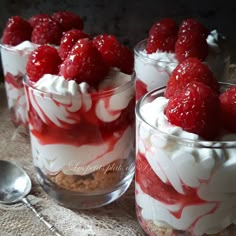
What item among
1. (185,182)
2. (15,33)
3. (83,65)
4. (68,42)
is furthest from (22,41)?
(185,182)

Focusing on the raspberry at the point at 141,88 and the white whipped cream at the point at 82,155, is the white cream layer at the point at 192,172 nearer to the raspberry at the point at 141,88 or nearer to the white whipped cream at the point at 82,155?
the white whipped cream at the point at 82,155

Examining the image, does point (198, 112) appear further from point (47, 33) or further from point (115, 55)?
point (47, 33)

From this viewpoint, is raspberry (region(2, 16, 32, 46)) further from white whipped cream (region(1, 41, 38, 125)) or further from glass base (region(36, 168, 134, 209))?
glass base (region(36, 168, 134, 209))

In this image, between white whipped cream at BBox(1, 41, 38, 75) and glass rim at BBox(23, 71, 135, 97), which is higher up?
glass rim at BBox(23, 71, 135, 97)

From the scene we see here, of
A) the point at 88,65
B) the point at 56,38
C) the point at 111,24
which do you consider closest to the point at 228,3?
the point at 111,24

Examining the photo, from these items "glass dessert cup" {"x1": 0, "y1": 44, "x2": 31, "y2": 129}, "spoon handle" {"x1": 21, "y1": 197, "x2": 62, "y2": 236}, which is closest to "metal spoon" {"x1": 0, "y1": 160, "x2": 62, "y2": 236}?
"spoon handle" {"x1": 21, "y1": 197, "x2": 62, "y2": 236}

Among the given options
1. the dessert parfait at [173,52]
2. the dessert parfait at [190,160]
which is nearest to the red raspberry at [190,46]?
the dessert parfait at [173,52]

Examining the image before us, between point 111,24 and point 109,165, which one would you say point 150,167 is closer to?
point 109,165
